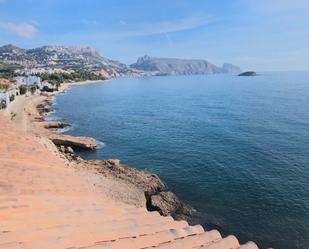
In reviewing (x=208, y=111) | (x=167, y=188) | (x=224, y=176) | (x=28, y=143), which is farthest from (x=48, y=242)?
(x=208, y=111)

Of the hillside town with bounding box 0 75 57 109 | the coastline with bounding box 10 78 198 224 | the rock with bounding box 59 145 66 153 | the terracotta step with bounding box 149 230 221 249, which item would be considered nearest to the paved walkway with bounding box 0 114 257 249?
the terracotta step with bounding box 149 230 221 249

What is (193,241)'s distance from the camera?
673 cm

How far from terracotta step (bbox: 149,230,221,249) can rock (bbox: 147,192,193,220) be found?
18088 mm

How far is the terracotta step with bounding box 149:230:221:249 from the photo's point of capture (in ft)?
21.0

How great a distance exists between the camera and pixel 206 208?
1036 inches

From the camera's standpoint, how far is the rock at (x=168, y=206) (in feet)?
82.5

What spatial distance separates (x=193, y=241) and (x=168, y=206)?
63.7ft

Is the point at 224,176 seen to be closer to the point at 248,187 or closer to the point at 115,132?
the point at 248,187

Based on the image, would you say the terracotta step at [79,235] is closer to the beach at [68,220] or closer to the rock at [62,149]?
the beach at [68,220]

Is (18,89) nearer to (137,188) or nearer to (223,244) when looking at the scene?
(137,188)

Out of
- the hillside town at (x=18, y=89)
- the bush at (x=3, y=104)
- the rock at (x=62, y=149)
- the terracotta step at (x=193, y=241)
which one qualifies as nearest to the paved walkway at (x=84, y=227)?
the terracotta step at (x=193, y=241)

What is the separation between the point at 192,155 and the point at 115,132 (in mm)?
19993

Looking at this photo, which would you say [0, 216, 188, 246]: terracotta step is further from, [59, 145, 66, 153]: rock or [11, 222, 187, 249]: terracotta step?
[59, 145, 66, 153]: rock

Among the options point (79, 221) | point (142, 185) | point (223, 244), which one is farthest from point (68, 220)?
point (142, 185)
